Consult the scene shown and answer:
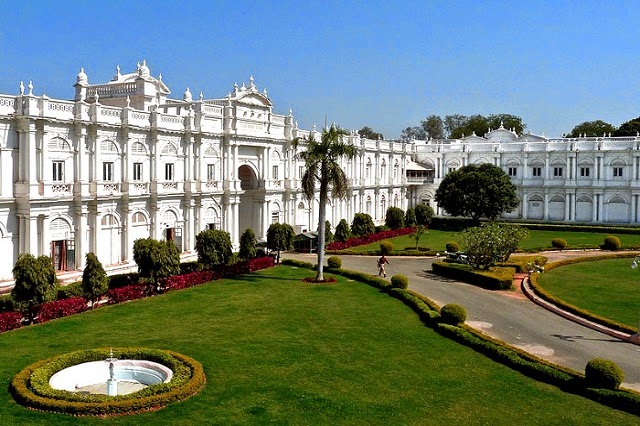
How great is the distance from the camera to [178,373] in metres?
17.4

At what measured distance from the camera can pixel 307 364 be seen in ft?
63.0

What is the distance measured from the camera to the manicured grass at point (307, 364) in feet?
50.8

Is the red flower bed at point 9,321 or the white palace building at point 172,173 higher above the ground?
the white palace building at point 172,173

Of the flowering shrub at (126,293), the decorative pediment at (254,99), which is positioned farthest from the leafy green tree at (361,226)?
the flowering shrub at (126,293)

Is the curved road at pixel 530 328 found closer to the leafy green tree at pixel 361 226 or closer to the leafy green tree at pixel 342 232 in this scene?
the leafy green tree at pixel 342 232

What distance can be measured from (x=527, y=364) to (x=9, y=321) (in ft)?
57.6

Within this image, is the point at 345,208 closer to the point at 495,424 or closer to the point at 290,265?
the point at 290,265

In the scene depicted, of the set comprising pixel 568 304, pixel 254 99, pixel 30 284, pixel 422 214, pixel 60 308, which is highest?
pixel 254 99

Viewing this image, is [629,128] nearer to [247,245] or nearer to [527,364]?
[247,245]

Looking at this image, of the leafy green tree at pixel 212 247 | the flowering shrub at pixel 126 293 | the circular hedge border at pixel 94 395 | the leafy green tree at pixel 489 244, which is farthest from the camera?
the leafy green tree at pixel 489 244

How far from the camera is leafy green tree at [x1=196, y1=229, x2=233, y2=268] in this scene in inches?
1313

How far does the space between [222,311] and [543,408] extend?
13.9 meters

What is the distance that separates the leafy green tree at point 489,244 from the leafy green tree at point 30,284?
22078mm

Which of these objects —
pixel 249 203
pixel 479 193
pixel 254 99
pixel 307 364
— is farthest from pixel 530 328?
pixel 479 193
